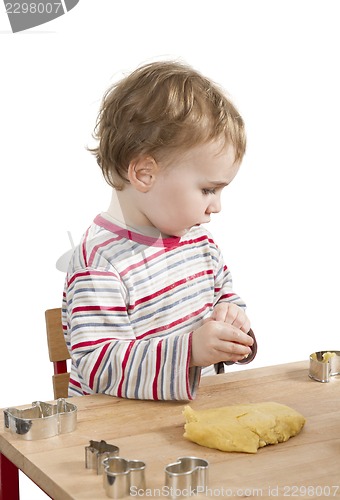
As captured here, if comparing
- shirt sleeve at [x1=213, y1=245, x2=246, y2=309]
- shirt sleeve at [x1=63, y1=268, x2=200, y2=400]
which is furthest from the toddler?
shirt sleeve at [x1=213, y1=245, x2=246, y2=309]

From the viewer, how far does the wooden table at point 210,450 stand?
1.02 meters

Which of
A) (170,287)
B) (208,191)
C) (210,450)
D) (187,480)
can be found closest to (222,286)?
(170,287)

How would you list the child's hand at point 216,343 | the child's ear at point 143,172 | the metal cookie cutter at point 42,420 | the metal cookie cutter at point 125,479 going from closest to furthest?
1. the metal cookie cutter at point 125,479
2. the metal cookie cutter at point 42,420
3. the child's hand at point 216,343
4. the child's ear at point 143,172

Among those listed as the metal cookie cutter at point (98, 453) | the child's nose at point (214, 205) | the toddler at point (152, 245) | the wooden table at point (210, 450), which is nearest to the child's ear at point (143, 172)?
the toddler at point (152, 245)

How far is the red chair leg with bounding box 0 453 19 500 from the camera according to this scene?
1228 millimetres

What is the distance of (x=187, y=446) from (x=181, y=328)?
0.40 metres

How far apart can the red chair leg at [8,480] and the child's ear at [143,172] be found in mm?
485

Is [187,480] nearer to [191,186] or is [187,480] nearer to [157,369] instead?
[157,369]

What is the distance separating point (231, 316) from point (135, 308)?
0.16 metres

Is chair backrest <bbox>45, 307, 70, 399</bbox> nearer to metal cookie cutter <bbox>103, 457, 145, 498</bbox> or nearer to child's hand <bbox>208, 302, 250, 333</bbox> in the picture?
child's hand <bbox>208, 302, 250, 333</bbox>

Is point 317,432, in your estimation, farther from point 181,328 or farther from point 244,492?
point 181,328

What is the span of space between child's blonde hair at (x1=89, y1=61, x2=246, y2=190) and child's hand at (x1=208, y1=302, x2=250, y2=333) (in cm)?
25

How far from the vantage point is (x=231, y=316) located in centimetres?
141

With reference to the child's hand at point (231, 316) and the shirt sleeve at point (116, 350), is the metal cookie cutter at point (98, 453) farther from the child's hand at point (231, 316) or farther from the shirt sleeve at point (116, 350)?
the child's hand at point (231, 316)
